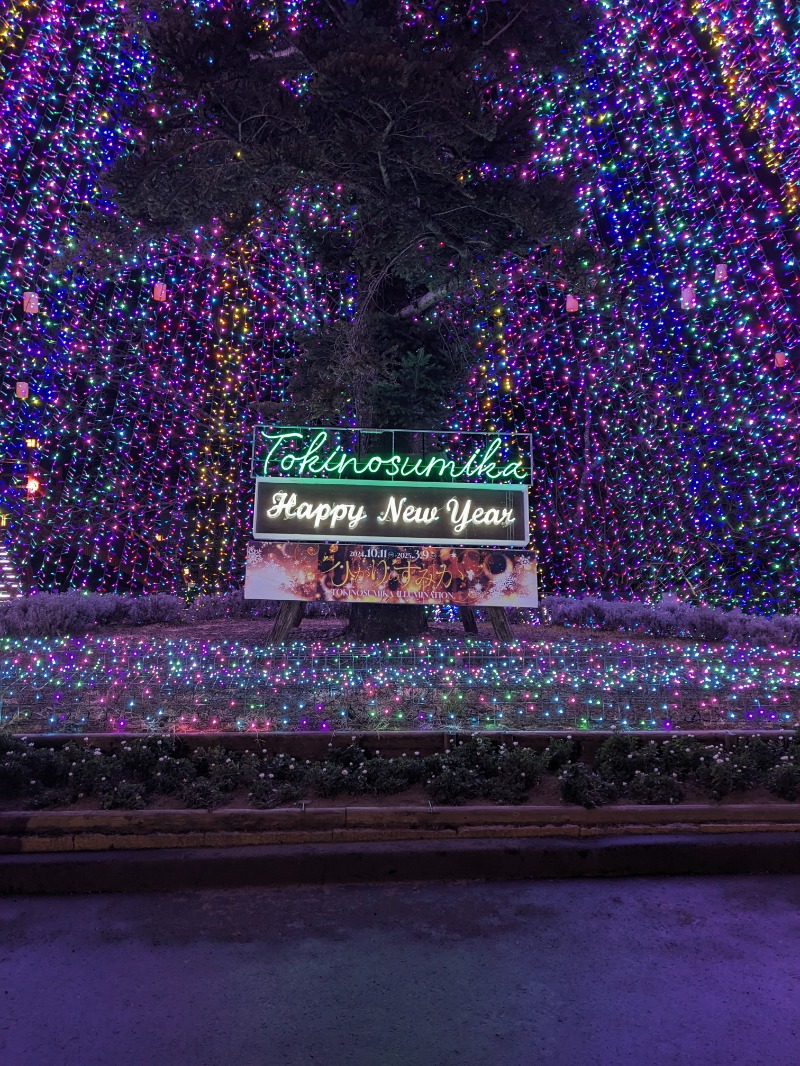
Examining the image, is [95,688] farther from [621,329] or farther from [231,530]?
[621,329]

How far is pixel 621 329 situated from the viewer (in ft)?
53.7

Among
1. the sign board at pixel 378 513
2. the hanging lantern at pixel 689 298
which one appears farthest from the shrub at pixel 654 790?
the hanging lantern at pixel 689 298

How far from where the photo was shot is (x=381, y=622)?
43.8 ft

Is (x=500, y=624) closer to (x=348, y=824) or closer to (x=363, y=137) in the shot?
(x=363, y=137)

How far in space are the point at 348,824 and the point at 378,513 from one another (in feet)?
24.9

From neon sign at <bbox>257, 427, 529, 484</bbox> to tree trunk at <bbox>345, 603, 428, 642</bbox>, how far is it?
2359 millimetres

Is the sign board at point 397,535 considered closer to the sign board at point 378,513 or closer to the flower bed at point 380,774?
the sign board at point 378,513

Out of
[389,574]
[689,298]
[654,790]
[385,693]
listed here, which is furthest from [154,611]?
[654,790]

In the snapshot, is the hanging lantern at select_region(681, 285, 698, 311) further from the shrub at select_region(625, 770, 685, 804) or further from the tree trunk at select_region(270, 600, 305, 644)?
the shrub at select_region(625, 770, 685, 804)

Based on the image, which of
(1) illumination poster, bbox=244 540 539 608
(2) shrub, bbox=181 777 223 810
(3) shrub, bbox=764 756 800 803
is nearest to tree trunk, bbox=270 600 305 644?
(1) illumination poster, bbox=244 540 539 608

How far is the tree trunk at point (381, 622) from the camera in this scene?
1323 cm

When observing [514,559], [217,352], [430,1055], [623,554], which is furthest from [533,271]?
[430,1055]

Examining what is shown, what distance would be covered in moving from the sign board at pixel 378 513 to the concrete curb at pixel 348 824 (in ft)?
24.0

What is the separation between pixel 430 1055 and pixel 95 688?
6.04m
